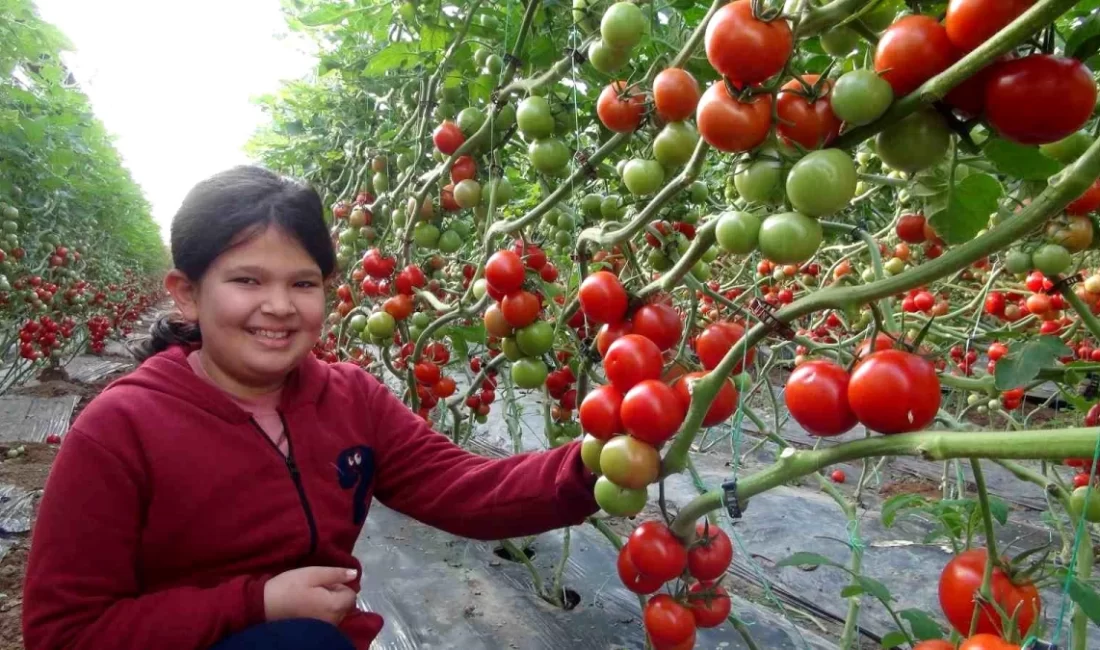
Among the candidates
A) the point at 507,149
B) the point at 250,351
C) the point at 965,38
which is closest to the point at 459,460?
the point at 250,351

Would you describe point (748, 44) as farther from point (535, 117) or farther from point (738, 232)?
point (535, 117)

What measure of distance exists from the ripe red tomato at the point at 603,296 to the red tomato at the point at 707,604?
32cm

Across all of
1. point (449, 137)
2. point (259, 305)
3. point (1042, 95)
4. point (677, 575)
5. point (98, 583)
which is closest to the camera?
point (1042, 95)

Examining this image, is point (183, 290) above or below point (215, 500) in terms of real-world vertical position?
above

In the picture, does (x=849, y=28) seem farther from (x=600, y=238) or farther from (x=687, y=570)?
(x=687, y=570)

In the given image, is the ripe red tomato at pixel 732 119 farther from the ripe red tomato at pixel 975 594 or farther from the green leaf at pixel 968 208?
the ripe red tomato at pixel 975 594

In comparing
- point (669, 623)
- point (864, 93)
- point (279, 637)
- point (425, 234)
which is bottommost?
point (279, 637)

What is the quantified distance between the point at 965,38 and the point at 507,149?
49.9 inches

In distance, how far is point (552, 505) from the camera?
0.95 meters

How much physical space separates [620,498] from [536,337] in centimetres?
42

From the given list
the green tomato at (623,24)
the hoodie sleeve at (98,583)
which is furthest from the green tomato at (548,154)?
the hoodie sleeve at (98,583)

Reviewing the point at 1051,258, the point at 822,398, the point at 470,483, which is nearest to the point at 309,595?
the point at 470,483

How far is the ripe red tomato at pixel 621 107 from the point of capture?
31.9 inches

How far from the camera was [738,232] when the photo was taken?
527mm
